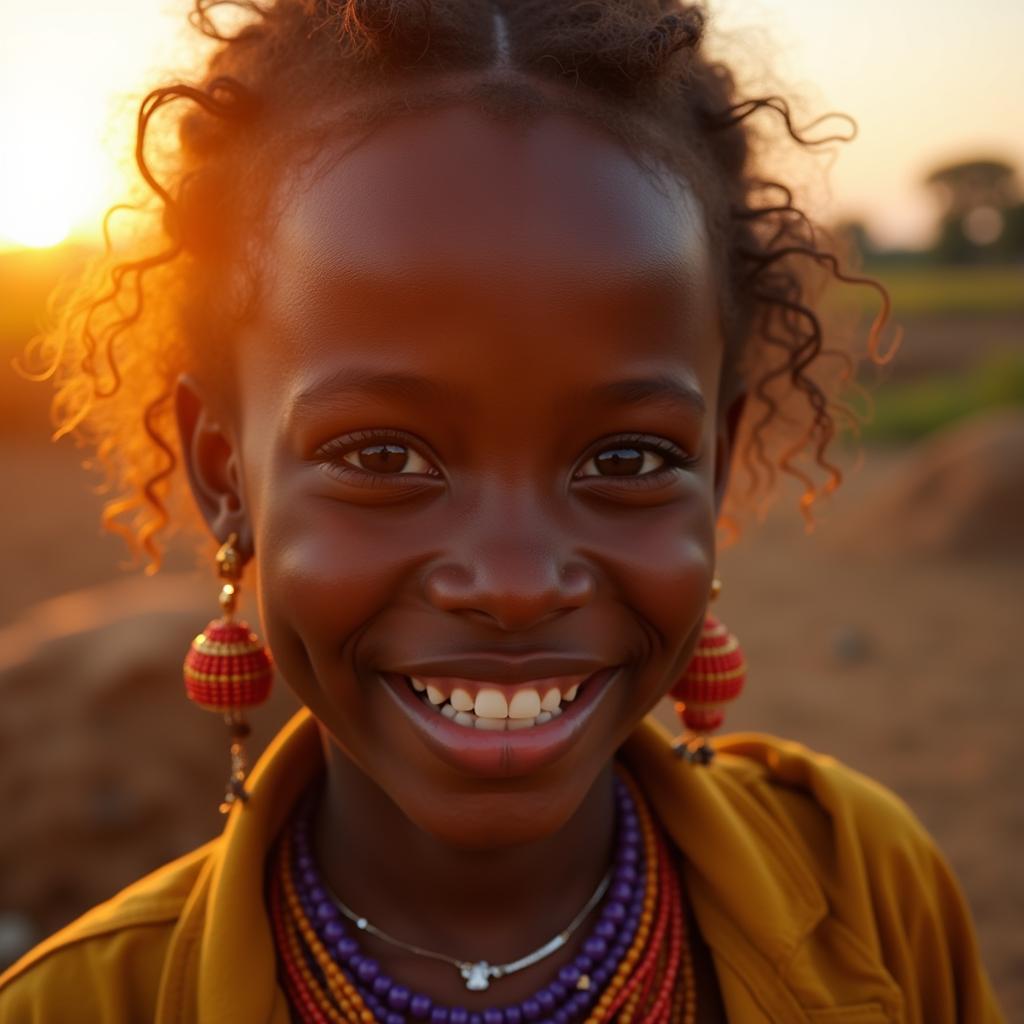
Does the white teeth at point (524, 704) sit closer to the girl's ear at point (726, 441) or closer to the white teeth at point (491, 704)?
the white teeth at point (491, 704)

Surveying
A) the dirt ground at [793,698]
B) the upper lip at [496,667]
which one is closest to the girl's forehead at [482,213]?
the upper lip at [496,667]

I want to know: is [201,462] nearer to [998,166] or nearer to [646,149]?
[646,149]

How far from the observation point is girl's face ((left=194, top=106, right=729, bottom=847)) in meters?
1.34

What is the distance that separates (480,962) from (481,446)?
33.5 inches

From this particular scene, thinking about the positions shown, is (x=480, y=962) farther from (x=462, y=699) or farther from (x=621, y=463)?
(x=621, y=463)

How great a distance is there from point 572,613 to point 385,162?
64 centimetres

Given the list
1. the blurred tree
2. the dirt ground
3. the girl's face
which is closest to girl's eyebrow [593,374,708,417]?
the girl's face

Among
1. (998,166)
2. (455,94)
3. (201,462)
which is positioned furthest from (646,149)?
(998,166)

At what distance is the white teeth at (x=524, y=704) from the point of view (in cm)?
141

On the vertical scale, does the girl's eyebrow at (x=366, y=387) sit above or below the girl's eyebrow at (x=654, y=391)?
above

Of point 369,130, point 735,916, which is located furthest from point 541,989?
point 369,130

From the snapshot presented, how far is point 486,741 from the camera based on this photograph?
56.0 inches

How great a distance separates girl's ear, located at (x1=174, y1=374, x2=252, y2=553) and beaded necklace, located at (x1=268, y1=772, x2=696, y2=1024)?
0.54 metres

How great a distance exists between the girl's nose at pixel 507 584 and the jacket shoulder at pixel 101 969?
758 mm
